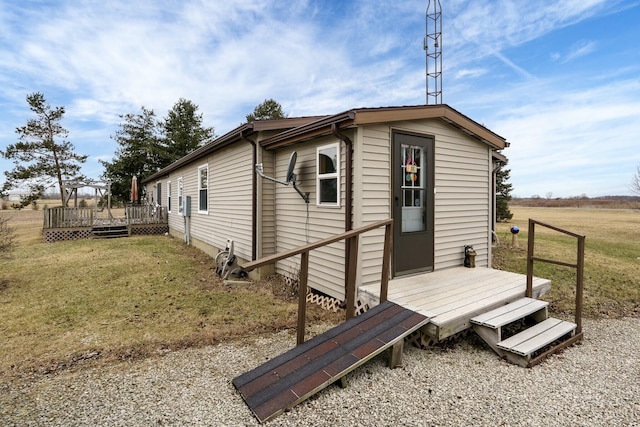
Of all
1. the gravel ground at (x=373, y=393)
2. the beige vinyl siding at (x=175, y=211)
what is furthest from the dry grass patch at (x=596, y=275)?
the beige vinyl siding at (x=175, y=211)

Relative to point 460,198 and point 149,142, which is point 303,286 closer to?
point 460,198

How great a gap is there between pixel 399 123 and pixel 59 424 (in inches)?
185

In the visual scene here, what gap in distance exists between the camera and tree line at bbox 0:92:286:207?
18750 millimetres

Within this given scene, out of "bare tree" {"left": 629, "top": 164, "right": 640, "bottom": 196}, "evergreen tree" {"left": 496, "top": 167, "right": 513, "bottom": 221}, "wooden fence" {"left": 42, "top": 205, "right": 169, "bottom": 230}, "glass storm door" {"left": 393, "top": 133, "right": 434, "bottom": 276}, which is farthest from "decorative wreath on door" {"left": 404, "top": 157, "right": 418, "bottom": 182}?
"bare tree" {"left": 629, "top": 164, "right": 640, "bottom": 196}

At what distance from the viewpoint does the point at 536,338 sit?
10.6 feet

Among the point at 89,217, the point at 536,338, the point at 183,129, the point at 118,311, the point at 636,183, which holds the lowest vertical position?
the point at 118,311

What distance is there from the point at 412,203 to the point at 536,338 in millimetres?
2308

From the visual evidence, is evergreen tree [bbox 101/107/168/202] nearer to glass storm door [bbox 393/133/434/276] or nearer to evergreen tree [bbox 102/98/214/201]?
evergreen tree [bbox 102/98/214/201]

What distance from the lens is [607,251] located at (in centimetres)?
945

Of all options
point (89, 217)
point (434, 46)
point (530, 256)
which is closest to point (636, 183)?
point (434, 46)

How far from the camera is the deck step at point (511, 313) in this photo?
10.6ft

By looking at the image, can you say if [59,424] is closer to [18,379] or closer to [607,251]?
[18,379]

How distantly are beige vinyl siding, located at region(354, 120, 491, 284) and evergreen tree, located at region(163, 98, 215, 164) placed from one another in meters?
22.7

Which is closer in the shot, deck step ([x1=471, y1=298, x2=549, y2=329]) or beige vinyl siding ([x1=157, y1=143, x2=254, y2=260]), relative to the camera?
deck step ([x1=471, y1=298, x2=549, y2=329])
